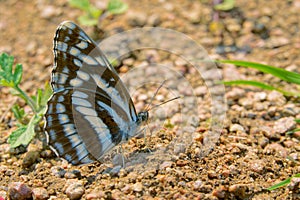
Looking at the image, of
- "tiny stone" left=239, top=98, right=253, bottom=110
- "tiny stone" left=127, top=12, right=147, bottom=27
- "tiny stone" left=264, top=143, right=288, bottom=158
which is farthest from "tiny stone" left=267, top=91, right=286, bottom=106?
"tiny stone" left=127, top=12, right=147, bottom=27

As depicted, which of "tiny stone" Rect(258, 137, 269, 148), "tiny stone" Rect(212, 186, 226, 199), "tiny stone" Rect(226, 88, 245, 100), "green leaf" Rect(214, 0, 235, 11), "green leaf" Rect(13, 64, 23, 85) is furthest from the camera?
"green leaf" Rect(214, 0, 235, 11)

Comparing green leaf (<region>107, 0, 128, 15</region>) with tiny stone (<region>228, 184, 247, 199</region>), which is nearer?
tiny stone (<region>228, 184, 247, 199</region>)

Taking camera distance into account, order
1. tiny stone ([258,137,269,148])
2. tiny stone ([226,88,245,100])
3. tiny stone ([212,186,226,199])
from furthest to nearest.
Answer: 1. tiny stone ([226,88,245,100])
2. tiny stone ([258,137,269,148])
3. tiny stone ([212,186,226,199])

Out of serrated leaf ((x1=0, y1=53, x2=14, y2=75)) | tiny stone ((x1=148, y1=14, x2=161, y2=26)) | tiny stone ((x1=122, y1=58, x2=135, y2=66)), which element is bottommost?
serrated leaf ((x1=0, y1=53, x2=14, y2=75))

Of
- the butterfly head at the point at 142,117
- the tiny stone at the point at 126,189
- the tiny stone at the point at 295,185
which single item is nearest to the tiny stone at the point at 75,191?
the tiny stone at the point at 126,189

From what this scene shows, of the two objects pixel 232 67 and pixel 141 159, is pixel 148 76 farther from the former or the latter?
pixel 141 159

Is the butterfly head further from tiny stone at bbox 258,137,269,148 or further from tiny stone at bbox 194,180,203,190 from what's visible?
tiny stone at bbox 258,137,269,148

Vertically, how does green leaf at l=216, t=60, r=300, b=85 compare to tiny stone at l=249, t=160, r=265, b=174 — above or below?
above

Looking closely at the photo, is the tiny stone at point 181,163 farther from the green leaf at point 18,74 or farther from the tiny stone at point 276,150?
the green leaf at point 18,74
